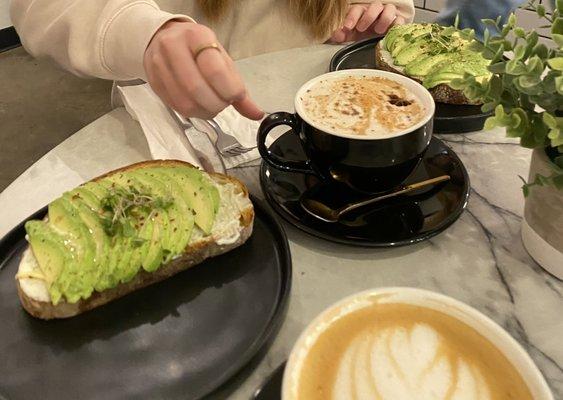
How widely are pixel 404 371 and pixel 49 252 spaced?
506mm

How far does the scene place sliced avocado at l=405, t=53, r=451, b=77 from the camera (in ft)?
4.22

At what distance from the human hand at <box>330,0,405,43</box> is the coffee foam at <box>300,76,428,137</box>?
539 millimetres

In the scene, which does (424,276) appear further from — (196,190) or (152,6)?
(152,6)

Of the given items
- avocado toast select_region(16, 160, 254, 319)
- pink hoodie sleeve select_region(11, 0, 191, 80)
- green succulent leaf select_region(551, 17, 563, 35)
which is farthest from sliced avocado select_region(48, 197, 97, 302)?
green succulent leaf select_region(551, 17, 563, 35)

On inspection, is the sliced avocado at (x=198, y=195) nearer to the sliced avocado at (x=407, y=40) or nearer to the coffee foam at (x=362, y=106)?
the coffee foam at (x=362, y=106)

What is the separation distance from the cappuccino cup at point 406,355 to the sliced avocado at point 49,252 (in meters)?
0.36

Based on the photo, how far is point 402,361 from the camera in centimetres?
57

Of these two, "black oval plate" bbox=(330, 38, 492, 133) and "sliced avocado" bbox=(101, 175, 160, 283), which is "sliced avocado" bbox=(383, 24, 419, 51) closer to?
"black oval plate" bbox=(330, 38, 492, 133)

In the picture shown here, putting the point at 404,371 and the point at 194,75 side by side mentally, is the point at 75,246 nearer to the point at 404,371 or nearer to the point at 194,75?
the point at 194,75

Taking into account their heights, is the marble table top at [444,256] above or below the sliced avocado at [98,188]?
below

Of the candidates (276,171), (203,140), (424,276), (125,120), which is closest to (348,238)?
(424,276)

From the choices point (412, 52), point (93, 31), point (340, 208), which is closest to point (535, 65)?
point (340, 208)

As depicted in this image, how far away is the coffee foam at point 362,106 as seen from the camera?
2.99ft

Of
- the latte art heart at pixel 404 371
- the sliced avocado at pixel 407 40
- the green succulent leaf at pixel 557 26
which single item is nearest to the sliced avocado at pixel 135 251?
the latte art heart at pixel 404 371
